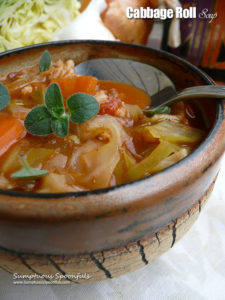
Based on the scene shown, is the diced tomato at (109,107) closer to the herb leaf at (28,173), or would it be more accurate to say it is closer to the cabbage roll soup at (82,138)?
the cabbage roll soup at (82,138)

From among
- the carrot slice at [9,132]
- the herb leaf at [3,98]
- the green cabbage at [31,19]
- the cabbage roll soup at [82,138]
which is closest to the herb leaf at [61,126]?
the cabbage roll soup at [82,138]

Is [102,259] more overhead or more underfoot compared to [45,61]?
more underfoot

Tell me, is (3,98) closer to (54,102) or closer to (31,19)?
(54,102)

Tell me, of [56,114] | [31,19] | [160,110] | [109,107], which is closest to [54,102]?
[56,114]

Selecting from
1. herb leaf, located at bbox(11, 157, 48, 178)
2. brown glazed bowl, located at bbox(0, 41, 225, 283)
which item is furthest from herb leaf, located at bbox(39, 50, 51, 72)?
brown glazed bowl, located at bbox(0, 41, 225, 283)

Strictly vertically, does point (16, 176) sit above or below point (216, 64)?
above

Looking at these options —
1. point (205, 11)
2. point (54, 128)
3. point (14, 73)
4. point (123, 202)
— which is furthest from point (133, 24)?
point (123, 202)

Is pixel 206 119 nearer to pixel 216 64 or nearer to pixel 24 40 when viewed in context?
pixel 216 64
